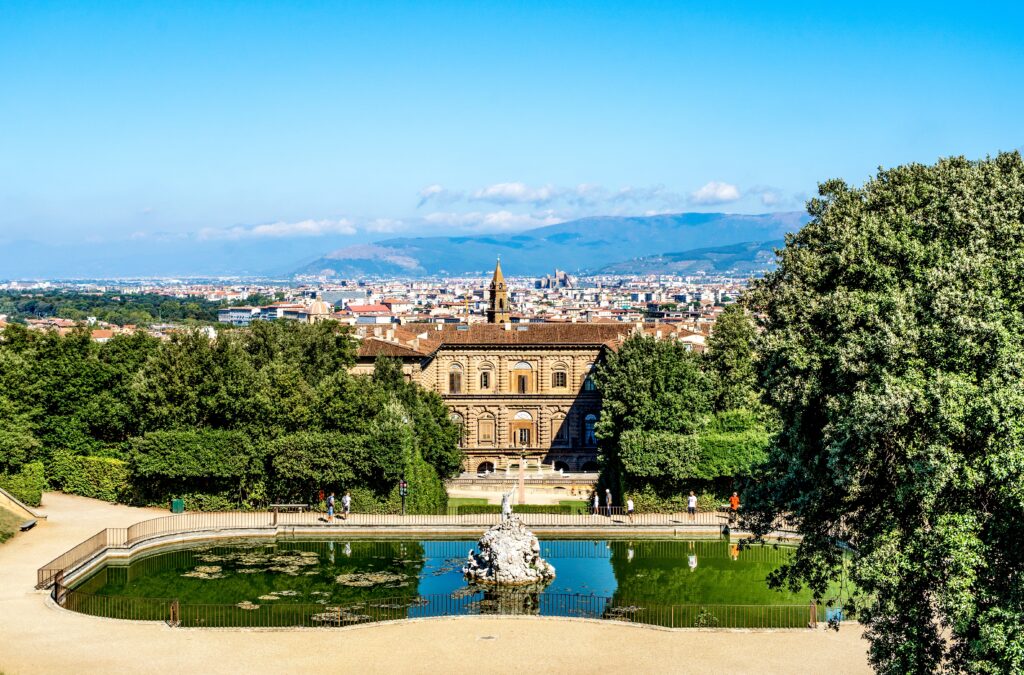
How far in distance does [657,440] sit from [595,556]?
328 inches

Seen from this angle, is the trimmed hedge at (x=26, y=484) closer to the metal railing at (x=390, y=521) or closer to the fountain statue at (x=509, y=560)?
the metal railing at (x=390, y=521)

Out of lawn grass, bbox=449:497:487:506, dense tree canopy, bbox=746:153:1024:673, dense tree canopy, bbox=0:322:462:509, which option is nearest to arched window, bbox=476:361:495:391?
lawn grass, bbox=449:497:487:506

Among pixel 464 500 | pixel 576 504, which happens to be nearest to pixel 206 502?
pixel 464 500

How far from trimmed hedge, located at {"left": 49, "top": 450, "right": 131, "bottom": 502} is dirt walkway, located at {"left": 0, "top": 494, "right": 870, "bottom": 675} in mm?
16733

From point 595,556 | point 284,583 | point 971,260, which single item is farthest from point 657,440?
point 971,260

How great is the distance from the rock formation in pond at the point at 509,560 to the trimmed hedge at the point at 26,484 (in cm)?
1830

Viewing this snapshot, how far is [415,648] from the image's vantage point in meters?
28.2

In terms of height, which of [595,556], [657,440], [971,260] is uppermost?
[971,260]

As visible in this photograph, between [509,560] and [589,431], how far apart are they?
38119 millimetres

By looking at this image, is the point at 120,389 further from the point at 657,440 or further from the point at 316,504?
the point at 657,440

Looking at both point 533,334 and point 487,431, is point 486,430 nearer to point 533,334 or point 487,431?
point 487,431

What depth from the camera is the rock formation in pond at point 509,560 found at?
36.9 m

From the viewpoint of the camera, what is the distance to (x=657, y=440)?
4891 cm

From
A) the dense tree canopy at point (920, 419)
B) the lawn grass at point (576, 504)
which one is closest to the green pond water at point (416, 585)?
the lawn grass at point (576, 504)
